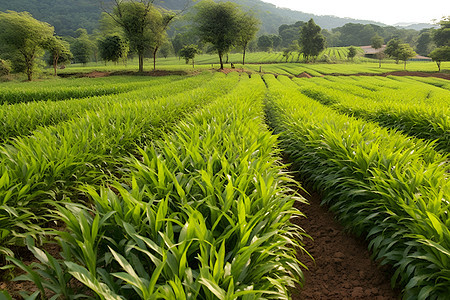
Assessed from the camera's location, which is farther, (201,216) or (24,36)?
(24,36)

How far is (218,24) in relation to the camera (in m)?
28.4

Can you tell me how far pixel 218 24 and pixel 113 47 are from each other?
1385cm

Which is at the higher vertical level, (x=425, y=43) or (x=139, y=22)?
(x=425, y=43)

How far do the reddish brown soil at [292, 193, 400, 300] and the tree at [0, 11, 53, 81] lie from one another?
32.4 m

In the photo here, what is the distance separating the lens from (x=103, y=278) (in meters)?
1.07

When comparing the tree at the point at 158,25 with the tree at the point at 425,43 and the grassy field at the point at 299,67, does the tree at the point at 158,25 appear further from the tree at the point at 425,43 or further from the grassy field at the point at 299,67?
the tree at the point at 425,43

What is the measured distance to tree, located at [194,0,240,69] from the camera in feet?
93.0

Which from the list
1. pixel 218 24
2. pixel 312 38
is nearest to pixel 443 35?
pixel 312 38

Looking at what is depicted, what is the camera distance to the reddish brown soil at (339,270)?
1863 millimetres

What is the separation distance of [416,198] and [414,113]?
489 cm

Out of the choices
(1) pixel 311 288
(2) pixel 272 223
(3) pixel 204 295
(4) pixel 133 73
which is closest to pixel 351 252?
(1) pixel 311 288

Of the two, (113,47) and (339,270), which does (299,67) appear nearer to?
(113,47)

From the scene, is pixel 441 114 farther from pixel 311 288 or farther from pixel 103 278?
pixel 103 278

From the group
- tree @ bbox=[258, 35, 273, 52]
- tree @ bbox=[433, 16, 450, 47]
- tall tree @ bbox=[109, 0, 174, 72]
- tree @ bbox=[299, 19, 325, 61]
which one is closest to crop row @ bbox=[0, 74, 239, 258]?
tall tree @ bbox=[109, 0, 174, 72]
